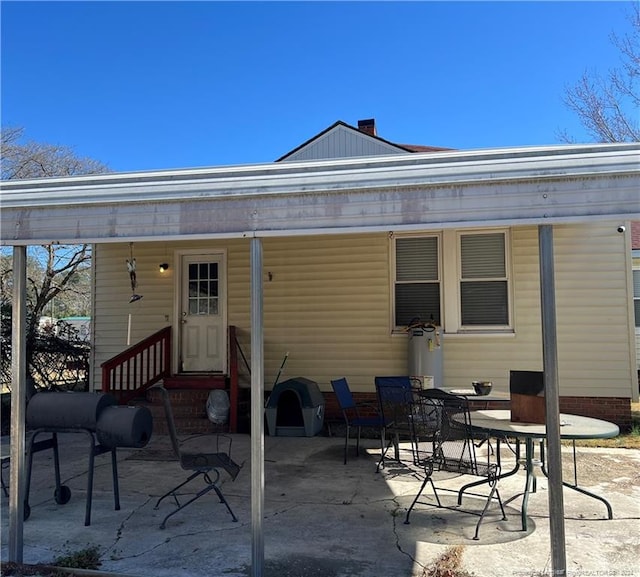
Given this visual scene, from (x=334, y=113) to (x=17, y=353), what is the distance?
14.4m

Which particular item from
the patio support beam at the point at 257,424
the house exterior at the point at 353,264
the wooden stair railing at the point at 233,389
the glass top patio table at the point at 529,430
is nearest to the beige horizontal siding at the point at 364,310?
the house exterior at the point at 353,264

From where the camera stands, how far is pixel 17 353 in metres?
3.47

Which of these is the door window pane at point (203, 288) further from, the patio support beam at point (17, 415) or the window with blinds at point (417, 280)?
the patio support beam at point (17, 415)

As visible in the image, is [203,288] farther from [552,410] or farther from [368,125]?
[552,410]

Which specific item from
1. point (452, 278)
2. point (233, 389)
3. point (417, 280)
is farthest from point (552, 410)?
point (233, 389)

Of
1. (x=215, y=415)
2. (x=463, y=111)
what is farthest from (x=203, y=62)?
(x=215, y=415)

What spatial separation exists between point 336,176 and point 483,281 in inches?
215

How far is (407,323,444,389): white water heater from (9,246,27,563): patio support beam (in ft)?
17.3

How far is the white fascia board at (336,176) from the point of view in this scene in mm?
2801

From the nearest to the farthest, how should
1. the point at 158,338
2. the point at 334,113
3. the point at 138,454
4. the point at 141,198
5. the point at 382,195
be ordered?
the point at 382,195 → the point at 141,198 → the point at 138,454 → the point at 158,338 → the point at 334,113

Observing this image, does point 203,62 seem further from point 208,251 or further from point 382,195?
point 382,195

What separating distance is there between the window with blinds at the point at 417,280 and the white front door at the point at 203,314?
2.95 metres

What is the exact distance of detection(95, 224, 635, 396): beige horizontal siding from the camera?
7590 millimetres

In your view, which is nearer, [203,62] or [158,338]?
[158,338]
